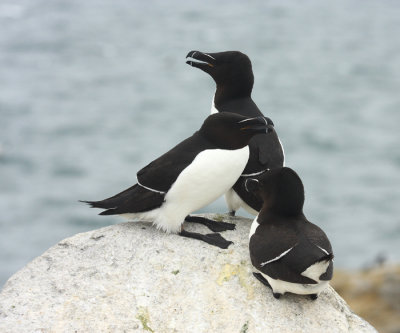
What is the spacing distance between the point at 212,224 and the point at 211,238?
13.4 inches

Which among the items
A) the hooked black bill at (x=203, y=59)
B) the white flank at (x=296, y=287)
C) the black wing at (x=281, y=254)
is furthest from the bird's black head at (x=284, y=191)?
the hooked black bill at (x=203, y=59)

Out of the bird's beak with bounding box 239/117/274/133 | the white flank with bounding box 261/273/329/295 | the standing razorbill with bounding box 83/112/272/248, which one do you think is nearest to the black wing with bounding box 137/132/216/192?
the standing razorbill with bounding box 83/112/272/248

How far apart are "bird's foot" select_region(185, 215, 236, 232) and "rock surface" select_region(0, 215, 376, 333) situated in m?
0.34

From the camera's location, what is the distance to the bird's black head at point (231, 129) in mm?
5559

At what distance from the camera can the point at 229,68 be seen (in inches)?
259

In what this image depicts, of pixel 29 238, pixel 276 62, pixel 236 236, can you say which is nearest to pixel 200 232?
pixel 236 236

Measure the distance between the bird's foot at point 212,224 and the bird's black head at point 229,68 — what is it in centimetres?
123

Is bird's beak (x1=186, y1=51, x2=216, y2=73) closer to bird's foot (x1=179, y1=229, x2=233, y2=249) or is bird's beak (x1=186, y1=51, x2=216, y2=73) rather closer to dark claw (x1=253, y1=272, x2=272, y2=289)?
bird's foot (x1=179, y1=229, x2=233, y2=249)

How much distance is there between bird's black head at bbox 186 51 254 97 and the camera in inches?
259

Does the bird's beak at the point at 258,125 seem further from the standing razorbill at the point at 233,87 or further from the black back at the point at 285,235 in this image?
the standing razorbill at the point at 233,87

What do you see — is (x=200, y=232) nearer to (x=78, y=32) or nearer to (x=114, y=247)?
(x=114, y=247)

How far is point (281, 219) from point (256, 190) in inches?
15.2

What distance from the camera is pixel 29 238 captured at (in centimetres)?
1983

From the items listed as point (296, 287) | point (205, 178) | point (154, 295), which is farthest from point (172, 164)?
point (296, 287)
